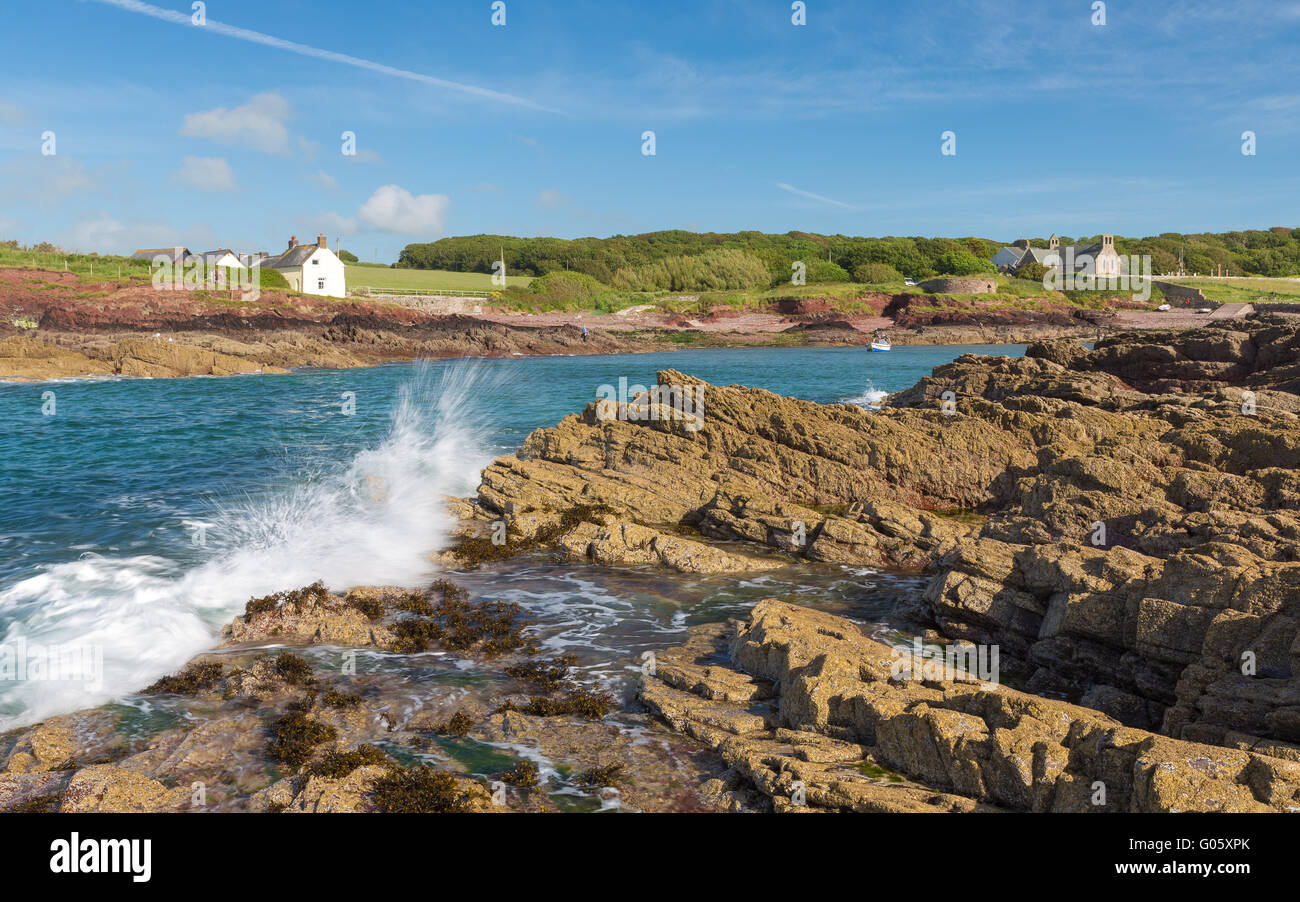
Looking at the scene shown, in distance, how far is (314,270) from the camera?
8212cm

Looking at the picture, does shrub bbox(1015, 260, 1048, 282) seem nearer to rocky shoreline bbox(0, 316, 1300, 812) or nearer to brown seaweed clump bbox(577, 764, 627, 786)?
rocky shoreline bbox(0, 316, 1300, 812)

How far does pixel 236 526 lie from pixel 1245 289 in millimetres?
135515

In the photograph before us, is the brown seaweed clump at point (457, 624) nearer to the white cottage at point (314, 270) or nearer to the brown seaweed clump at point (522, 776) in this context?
the brown seaweed clump at point (522, 776)

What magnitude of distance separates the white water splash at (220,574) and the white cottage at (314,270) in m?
67.0

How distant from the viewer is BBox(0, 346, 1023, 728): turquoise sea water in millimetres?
10898

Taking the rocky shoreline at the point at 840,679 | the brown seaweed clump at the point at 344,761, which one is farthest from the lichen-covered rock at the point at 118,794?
the brown seaweed clump at the point at 344,761

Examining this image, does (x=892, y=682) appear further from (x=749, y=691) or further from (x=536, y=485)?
(x=536, y=485)

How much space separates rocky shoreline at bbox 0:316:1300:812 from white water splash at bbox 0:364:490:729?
84cm

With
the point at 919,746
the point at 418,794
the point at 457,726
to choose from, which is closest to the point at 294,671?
the point at 457,726

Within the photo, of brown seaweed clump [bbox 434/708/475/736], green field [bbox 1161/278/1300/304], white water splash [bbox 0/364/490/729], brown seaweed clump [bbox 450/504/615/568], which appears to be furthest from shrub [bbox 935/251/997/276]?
brown seaweed clump [bbox 434/708/475/736]

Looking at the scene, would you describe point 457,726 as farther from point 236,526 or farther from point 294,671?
point 236,526

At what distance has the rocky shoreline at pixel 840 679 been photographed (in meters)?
6.20
